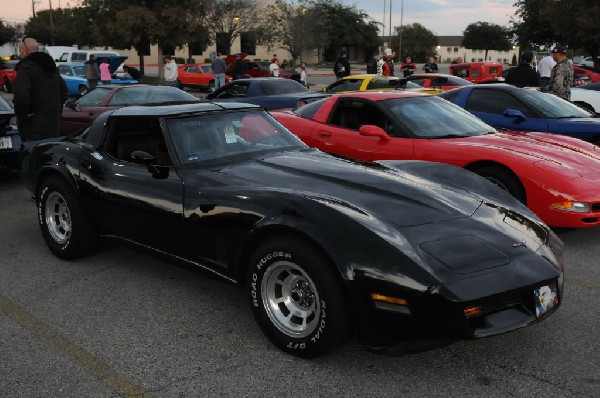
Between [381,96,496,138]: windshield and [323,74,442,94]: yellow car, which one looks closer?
[381,96,496,138]: windshield

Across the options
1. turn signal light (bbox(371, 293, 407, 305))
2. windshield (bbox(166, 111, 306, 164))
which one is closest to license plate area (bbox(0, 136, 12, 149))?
windshield (bbox(166, 111, 306, 164))

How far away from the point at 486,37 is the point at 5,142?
9486 centimetres

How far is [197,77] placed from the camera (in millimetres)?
29109

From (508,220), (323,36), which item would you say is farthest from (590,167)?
(323,36)

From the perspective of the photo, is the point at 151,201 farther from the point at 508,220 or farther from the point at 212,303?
the point at 508,220

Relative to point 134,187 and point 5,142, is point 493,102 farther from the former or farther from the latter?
point 5,142

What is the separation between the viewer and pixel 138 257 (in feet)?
17.3

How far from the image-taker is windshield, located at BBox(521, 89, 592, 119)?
7812 millimetres

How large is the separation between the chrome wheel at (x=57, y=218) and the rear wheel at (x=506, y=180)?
3.84m

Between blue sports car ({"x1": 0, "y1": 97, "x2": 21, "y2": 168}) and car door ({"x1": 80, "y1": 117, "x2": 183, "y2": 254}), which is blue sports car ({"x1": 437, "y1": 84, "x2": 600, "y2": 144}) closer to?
car door ({"x1": 80, "y1": 117, "x2": 183, "y2": 254})

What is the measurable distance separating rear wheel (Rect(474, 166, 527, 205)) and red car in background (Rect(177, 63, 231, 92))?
23.5m

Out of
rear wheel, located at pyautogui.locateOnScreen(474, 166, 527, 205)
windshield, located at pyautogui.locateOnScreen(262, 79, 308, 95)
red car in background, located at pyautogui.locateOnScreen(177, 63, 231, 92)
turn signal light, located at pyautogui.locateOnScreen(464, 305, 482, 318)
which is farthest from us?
red car in background, located at pyautogui.locateOnScreen(177, 63, 231, 92)

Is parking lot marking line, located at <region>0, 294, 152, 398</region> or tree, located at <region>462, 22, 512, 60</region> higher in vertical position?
tree, located at <region>462, 22, 512, 60</region>

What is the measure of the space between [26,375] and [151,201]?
1394mm
